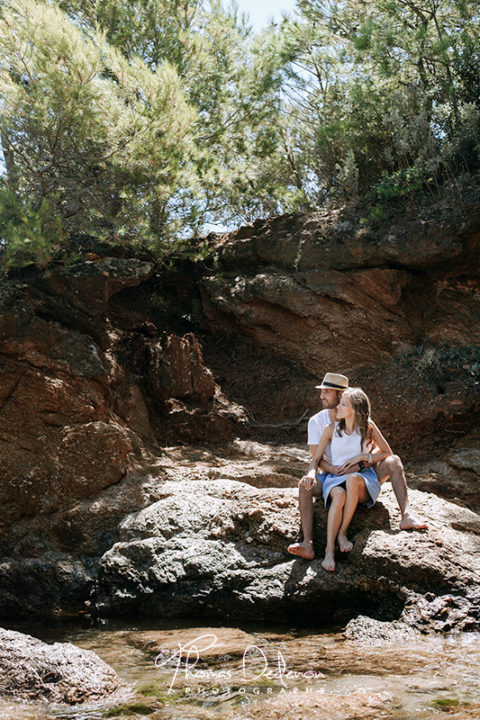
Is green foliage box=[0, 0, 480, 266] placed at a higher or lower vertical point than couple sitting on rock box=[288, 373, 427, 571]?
higher

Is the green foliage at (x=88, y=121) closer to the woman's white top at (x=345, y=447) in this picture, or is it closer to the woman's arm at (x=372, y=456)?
the woman's white top at (x=345, y=447)

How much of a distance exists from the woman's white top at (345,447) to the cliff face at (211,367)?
0.77 m

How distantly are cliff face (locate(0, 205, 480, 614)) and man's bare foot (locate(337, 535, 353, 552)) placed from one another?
52cm

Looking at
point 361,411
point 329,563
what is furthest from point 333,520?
point 361,411

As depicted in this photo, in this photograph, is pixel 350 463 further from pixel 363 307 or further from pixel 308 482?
pixel 363 307

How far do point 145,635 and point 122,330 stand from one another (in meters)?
4.87

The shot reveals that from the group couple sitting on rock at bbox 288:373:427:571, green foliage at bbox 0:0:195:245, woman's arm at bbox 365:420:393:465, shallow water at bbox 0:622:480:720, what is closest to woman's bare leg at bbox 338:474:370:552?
couple sitting on rock at bbox 288:373:427:571

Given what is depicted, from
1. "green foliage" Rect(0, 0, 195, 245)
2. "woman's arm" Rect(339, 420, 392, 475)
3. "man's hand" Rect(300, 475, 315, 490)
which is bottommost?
"man's hand" Rect(300, 475, 315, 490)

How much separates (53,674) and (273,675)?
128 cm

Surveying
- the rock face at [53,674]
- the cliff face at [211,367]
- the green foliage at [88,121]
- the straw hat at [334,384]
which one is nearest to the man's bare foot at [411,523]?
the cliff face at [211,367]

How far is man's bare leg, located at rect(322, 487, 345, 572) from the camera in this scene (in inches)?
198

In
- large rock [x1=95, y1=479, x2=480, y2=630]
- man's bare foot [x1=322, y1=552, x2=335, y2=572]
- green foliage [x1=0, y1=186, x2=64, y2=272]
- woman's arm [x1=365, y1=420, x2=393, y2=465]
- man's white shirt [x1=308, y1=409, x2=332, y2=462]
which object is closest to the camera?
large rock [x1=95, y1=479, x2=480, y2=630]

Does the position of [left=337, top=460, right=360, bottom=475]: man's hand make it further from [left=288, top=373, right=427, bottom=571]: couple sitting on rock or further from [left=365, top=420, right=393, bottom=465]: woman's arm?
[left=365, top=420, right=393, bottom=465]: woman's arm

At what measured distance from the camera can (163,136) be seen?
7.29 m
